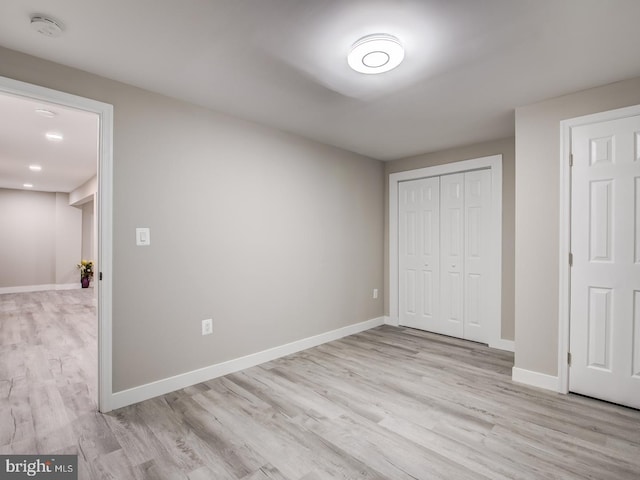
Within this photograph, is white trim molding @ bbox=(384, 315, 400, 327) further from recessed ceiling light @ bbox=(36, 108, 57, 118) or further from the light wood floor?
recessed ceiling light @ bbox=(36, 108, 57, 118)

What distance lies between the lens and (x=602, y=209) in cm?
250

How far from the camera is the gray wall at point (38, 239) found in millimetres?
7988

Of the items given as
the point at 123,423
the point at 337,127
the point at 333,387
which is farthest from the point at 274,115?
the point at 123,423

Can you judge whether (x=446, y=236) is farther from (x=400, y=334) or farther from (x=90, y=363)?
(x=90, y=363)

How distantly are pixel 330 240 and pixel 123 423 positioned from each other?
8.78 ft

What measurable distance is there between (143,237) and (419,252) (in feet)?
11.1

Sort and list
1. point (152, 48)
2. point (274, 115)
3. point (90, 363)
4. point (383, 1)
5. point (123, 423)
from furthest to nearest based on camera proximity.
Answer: point (90, 363) → point (274, 115) → point (123, 423) → point (152, 48) → point (383, 1)

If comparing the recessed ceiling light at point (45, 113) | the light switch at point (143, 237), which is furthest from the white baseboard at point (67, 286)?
the light switch at point (143, 237)

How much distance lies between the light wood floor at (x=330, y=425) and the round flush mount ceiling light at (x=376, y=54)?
2.31 meters

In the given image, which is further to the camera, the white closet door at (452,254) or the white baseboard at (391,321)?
the white baseboard at (391,321)

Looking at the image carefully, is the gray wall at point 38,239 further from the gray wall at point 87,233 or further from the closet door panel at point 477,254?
the closet door panel at point 477,254

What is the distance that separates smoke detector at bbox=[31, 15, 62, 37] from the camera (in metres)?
1.72

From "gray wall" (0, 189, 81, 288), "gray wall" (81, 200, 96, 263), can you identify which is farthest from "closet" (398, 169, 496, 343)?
"gray wall" (0, 189, 81, 288)

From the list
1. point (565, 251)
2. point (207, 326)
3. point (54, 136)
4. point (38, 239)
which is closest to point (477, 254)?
point (565, 251)
